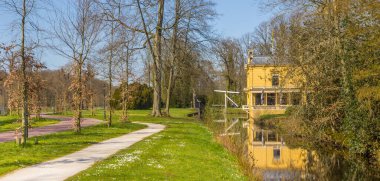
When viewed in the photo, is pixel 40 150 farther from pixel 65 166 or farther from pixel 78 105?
pixel 78 105

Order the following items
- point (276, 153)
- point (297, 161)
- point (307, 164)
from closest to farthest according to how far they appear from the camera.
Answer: point (307, 164)
point (297, 161)
point (276, 153)

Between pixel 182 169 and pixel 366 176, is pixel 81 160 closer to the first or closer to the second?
pixel 182 169

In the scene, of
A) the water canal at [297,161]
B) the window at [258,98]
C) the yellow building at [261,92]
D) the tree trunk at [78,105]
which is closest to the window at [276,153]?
the water canal at [297,161]

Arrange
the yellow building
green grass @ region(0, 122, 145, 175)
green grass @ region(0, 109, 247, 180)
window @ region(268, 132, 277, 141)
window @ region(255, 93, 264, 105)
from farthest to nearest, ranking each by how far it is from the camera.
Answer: window @ region(255, 93, 264, 105), the yellow building, window @ region(268, 132, 277, 141), green grass @ region(0, 122, 145, 175), green grass @ region(0, 109, 247, 180)

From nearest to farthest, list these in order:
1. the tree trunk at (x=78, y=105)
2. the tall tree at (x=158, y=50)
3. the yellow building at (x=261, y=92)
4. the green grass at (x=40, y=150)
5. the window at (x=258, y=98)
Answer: the green grass at (x=40, y=150)
the tree trunk at (x=78, y=105)
the tall tree at (x=158, y=50)
the yellow building at (x=261, y=92)
the window at (x=258, y=98)

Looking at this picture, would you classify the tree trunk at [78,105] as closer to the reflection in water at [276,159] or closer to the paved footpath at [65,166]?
the paved footpath at [65,166]

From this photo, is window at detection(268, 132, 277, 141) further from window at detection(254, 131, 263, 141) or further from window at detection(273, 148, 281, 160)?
window at detection(273, 148, 281, 160)

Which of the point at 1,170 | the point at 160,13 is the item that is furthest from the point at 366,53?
the point at 160,13

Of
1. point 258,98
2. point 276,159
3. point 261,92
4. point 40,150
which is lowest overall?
point 276,159

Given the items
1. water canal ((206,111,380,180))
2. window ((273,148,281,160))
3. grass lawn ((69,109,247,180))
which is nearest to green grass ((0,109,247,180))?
grass lawn ((69,109,247,180))

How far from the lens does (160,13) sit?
34094mm

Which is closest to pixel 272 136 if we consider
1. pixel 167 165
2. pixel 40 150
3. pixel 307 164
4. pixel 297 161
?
pixel 297 161

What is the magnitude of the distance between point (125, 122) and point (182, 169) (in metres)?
18.0

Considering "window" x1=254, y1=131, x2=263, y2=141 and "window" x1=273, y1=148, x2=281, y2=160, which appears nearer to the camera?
"window" x1=273, y1=148, x2=281, y2=160
